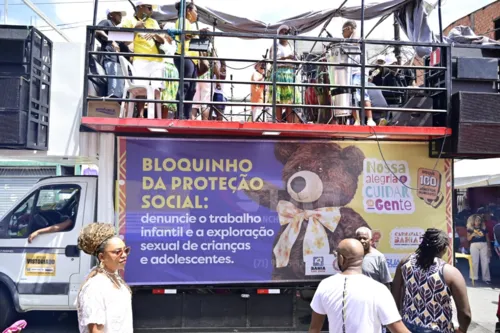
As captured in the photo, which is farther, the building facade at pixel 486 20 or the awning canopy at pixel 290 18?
the building facade at pixel 486 20

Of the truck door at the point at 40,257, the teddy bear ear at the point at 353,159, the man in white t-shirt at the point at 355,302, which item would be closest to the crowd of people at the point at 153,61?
the truck door at the point at 40,257

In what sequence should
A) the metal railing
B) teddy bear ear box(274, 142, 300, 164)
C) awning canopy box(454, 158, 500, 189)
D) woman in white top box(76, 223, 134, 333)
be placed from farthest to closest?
awning canopy box(454, 158, 500, 189)
teddy bear ear box(274, 142, 300, 164)
the metal railing
woman in white top box(76, 223, 134, 333)

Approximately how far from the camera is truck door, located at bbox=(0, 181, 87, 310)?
5.88 meters

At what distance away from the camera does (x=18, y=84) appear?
18.1 ft

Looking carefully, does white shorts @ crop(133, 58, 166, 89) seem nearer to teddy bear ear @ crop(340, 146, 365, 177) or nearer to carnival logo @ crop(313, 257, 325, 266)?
→ teddy bear ear @ crop(340, 146, 365, 177)

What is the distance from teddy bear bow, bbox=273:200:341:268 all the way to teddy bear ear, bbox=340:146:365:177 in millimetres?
673

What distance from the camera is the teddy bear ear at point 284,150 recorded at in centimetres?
597

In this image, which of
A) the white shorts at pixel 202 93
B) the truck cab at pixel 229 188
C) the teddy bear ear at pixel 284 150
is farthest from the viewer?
the white shorts at pixel 202 93

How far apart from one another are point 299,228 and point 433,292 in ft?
8.01

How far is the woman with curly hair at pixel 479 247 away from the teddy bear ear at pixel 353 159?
6499mm

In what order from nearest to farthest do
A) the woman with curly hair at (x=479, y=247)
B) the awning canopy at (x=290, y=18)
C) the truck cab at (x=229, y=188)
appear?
the truck cab at (x=229, y=188) < the awning canopy at (x=290, y=18) < the woman with curly hair at (x=479, y=247)

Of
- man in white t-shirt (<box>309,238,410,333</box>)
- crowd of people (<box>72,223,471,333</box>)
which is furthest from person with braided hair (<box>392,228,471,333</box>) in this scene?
man in white t-shirt (<box>309,238,410,333</box>)

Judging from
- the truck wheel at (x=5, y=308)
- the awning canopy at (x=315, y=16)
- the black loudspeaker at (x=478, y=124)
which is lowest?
the truck wheel at (x=5, y=308)

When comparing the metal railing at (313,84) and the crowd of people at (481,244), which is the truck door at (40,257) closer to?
the metal railing at (313,84)
